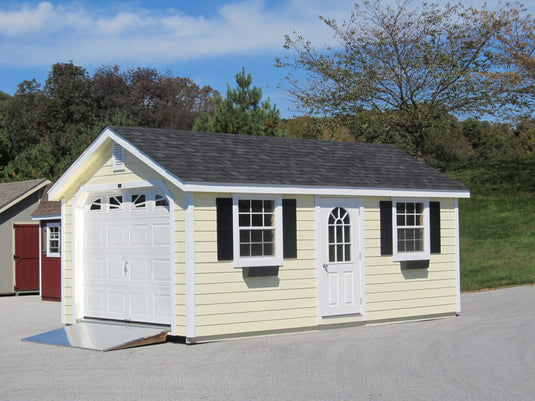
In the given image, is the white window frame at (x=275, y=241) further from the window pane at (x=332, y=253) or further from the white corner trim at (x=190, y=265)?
the window pane at (x=332, y=253)

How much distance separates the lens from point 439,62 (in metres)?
28.1

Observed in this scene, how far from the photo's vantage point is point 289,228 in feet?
41.7

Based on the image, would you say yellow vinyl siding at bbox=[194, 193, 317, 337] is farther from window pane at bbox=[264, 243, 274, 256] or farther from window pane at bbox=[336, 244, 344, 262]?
window pane at bbox=[336, 244, 344, 262]

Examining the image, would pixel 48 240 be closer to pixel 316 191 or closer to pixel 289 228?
pixel 289 228

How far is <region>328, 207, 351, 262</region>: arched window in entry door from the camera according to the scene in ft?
43.9

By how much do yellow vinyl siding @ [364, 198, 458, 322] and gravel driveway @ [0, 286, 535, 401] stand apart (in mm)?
500

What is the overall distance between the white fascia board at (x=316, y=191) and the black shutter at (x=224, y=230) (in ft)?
0.85

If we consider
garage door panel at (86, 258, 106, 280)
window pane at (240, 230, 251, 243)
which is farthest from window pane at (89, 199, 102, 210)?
window pane at (240, 230, 251, 243)

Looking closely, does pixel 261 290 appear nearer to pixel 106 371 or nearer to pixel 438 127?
pixel 106 371

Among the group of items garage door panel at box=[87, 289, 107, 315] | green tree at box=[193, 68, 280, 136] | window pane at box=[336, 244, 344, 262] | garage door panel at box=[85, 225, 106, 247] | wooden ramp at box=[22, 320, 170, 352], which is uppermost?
green tree at box=[193, 68, 280, 136]

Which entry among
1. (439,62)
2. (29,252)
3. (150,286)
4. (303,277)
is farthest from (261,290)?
(439,62)

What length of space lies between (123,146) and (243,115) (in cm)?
1123

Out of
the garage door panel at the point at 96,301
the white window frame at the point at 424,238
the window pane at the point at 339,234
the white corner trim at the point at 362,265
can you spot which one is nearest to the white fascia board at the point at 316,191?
the white window frame at the point at 424,238

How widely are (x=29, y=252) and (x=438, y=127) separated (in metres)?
15.9
